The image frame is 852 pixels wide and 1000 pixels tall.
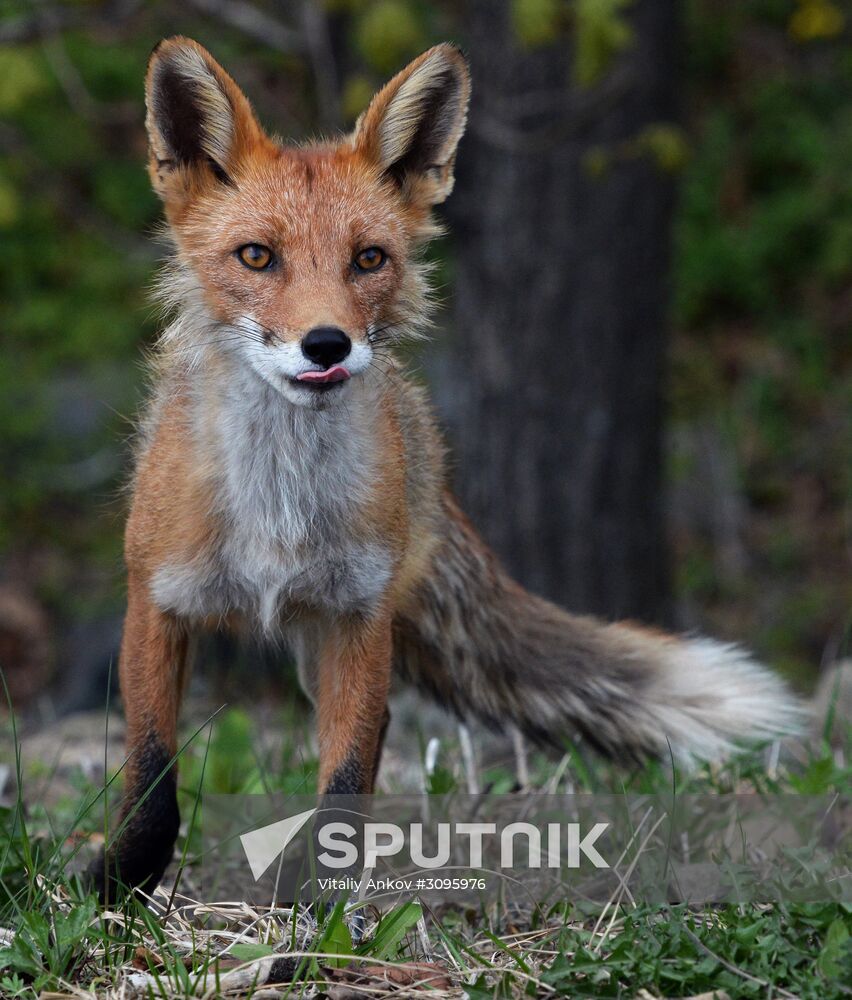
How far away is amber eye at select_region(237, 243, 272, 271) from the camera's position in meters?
3.79

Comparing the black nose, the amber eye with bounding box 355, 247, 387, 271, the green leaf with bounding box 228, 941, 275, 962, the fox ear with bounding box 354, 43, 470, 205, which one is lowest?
the green leaf with bounding box 228, 941, 275, 962

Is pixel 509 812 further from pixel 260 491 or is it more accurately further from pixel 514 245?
pixel 514 245

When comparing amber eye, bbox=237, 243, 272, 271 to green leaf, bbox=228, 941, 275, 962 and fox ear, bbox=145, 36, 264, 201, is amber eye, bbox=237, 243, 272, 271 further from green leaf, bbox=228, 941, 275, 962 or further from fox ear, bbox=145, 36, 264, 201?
green leaf, bbox=228, 941, 275, 962

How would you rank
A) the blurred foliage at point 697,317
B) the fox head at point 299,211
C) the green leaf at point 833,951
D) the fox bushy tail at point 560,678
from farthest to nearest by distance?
the blurred foliage at point 697,317 < the fox bushy tail at point 560,678 < the fox head at point 299,211 < the green leaf at point 833,951

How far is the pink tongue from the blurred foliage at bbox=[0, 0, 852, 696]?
24.2 feet

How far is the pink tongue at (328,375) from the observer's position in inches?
139

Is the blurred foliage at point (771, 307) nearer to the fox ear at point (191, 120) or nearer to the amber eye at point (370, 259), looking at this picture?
the amber eye at point (370, 259)

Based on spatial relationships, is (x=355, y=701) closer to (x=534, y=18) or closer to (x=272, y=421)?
(x=272, y=421)

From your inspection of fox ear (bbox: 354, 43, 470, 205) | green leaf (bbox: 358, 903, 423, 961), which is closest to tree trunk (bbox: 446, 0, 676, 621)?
Result: fox ear (bbox: 354, 43, 470, 205)

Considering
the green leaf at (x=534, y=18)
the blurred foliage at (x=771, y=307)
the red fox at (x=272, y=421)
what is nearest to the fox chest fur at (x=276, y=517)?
the red fox at (x=272, y=421)

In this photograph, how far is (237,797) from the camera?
4742mm

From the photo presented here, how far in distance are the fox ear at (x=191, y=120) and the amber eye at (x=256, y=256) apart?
36 centimetres

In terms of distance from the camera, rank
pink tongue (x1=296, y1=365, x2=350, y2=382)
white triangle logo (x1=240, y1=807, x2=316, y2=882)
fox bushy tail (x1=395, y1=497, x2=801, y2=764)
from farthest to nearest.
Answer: fox bushy tail (x1=395, y1=497, x2=801, y2=764) → white triangle logo (x1=240, y1=807, x2=316, y2=882) → pink tongue (x1=296, y1=365, x2=350, y2=382)

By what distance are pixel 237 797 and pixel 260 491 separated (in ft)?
4.57
